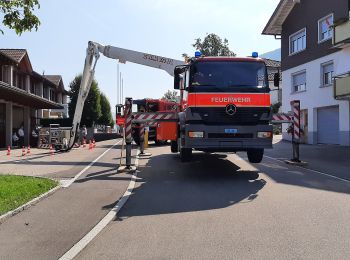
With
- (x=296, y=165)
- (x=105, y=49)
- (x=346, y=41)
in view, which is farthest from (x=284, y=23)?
(x=296, y=165)

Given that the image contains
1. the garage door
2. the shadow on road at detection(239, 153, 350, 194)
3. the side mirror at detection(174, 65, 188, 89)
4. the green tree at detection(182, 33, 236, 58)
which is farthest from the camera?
the green tree at detection(182, 33, 236, 58)

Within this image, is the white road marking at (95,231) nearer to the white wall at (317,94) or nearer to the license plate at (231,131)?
the license plate at (231,131)

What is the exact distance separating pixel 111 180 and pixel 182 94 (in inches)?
135

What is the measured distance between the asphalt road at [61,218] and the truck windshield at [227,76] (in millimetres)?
3305

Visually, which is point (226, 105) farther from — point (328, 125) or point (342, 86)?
point (328, 125)

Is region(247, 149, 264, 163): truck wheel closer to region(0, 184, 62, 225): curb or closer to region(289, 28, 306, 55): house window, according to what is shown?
region(0, 184, 62, 225): curb

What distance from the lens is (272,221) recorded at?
7.65 metres

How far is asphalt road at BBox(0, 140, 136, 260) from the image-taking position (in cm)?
629

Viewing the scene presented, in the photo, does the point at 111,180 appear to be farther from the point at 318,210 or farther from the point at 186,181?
the point at 318,210

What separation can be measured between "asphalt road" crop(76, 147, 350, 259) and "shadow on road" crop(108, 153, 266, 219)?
0.07ft

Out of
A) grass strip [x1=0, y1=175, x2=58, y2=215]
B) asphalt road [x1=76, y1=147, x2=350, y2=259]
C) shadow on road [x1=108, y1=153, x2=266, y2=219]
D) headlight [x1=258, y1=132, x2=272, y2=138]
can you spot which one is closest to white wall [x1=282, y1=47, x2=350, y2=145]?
shadow on road [x1=108, y1=153, x2=266, y2=219]

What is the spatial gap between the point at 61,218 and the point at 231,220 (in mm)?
2849

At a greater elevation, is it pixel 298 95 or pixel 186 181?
pixel 298 95

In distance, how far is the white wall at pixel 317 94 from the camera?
2955 cm
